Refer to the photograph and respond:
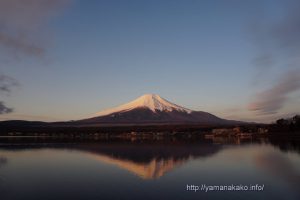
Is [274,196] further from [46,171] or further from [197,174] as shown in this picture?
[46,171]

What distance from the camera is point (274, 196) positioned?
10484mm

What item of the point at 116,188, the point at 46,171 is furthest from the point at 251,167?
the point at 46,171

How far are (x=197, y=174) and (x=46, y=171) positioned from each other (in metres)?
7.17

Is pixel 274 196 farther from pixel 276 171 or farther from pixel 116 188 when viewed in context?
pixel 276 171

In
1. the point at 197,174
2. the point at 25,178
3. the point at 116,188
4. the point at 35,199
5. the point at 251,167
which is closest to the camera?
the point at 35,199

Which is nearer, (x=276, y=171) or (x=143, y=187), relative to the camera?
(x=143, y=187)

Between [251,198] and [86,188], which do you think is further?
[86,188]

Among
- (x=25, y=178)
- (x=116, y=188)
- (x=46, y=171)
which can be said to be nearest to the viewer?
(x=116, y=188)

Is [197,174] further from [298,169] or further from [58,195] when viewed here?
[58,195]

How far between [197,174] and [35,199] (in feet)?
25.1

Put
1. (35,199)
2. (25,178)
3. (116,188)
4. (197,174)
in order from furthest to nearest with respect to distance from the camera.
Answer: (197,174), (25,178), (116,188), (35,199)

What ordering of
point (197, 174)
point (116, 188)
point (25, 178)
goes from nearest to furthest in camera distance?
point (116, 188) → point (25, 178) → point (197, 174)

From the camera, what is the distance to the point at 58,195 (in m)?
10.5

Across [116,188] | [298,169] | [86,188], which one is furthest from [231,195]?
[298,169]
